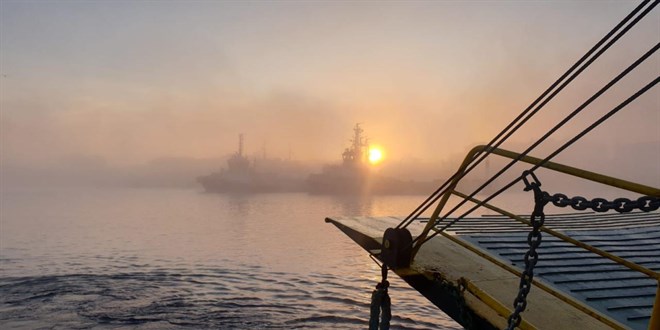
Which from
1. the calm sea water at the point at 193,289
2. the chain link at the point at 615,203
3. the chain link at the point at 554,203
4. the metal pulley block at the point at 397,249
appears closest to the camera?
the chain link at the point at 615,203

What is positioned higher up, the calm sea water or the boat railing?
the boat railing

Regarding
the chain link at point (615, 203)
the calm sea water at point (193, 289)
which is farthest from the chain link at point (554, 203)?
the calm sea water at point (193, 289)

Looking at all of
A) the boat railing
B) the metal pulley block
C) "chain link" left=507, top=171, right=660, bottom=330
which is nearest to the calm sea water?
the metal pulley block

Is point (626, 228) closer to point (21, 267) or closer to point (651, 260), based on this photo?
point (651, 260)

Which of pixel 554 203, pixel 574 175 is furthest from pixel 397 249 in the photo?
pixel 554 203

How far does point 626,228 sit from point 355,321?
9710 mm

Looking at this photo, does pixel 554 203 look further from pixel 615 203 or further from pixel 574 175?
pixel 574 175

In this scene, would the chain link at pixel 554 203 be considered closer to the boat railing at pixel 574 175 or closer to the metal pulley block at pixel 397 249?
the boat railing at pixel 574 175

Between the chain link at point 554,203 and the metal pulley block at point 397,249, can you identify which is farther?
the metal pulley block at point 397,249

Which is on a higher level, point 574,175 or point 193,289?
point 574,175

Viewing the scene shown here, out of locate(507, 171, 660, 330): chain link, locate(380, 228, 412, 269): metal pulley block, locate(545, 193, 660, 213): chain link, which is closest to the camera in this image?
locate(545, 193, 660, 213): chain link

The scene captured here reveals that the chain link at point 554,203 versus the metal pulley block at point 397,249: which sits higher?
the chain link at point 554,203

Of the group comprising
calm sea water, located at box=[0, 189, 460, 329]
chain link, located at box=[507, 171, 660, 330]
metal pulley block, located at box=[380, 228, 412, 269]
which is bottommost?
calm sea water, located at box=[0, 189, 460, 329]

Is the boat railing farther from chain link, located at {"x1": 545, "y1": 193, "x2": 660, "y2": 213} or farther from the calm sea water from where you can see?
the calm sea water
